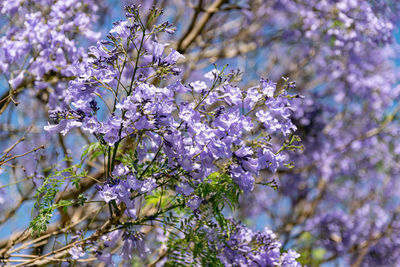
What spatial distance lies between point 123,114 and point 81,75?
210 millimetres

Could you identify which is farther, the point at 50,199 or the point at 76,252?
the point at 76,252

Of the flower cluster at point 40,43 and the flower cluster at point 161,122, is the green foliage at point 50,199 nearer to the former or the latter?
the flower cluster at point 161,122

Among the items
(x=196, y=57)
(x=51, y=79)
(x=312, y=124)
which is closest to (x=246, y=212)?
(x=312, y=124)

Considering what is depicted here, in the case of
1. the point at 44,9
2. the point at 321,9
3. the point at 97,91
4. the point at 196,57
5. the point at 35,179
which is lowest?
the point at 97,91

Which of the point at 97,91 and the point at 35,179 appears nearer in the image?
the point at 97,91

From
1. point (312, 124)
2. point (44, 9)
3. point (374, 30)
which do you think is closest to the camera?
point (44, 9)

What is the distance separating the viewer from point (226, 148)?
1.62 metres

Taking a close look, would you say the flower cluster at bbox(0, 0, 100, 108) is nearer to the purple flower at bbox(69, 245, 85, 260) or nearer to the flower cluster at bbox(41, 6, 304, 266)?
the flower cluster at bbox(41, 6, 304, 266)

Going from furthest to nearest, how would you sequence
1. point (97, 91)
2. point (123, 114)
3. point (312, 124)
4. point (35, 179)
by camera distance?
point (312, 124), point (35, 179), point (97, 91), point (123, 114)

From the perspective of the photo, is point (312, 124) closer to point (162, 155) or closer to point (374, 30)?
point (374, 30)

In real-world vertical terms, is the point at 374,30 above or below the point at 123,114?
above

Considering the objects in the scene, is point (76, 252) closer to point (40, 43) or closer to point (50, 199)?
point (50, 199)

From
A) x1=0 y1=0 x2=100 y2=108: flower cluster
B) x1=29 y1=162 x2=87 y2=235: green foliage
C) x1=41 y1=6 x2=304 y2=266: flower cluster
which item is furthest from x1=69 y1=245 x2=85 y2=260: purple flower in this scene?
x1=0 y1=0 x2=100 y2=108: flower cluster

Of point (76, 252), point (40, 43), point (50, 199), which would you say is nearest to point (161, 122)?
point (50, 199)
